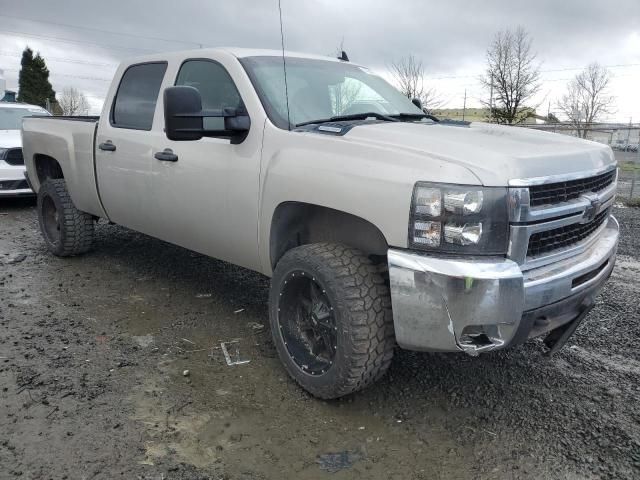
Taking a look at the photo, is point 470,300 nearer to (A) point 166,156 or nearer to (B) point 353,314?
(B) point 353,314

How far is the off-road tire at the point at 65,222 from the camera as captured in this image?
547 centimetres

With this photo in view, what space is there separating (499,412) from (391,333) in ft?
2.56

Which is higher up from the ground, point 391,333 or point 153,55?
point 153,55

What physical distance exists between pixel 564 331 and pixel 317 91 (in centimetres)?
212

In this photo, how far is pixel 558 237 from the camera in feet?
8.93

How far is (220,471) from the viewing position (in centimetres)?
245

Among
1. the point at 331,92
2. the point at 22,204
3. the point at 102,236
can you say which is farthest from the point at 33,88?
the point at 331,92

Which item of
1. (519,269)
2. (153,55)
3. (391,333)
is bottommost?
(391,333)

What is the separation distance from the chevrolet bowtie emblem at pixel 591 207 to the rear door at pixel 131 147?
286 cm

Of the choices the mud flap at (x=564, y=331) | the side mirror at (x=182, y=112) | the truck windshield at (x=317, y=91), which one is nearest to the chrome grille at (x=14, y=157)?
the truck windshield at (x=317, y=91)

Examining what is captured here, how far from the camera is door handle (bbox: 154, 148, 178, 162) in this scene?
384 centimetres

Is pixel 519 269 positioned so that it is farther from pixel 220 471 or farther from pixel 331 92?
pixel 331 92

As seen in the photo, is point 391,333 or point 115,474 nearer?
point 115,474

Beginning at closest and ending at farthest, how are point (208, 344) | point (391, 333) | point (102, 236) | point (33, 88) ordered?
point (391, 333) < point (208, 344) < point (102, 236) < point (33, 88)
